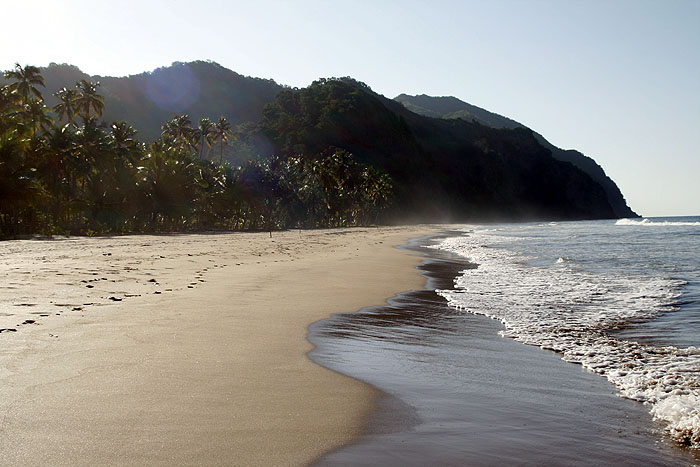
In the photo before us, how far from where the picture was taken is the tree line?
112 feet

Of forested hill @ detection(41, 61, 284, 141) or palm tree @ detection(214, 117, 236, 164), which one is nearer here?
palm tree @ detection(214, 117, 236, 164)

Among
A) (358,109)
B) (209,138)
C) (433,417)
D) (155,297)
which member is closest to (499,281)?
(155,297)

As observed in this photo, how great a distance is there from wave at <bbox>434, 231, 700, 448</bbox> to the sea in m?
0.02

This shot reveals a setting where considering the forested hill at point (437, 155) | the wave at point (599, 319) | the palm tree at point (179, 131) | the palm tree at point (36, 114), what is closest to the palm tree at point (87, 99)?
the palm tree at point (36, 114)

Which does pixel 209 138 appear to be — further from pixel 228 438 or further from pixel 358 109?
pixel 228 438

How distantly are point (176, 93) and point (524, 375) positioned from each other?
177090 mm

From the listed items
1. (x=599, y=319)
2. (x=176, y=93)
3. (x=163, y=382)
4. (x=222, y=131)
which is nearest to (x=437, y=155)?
(x=176, y=93)

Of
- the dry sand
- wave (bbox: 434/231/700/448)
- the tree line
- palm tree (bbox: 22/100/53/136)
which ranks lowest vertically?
wave (bbox: 434/231/700/448)

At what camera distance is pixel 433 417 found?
12.5 feet

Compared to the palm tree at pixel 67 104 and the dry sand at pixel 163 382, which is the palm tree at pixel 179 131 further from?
the dry sand at pixel 163 382

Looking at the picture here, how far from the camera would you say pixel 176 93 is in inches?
6634

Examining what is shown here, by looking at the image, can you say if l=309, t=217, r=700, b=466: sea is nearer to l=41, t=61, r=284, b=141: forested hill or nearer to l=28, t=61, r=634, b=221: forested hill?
l=28, t=61, r=634, b=221: forested hill

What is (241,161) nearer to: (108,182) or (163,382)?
(108,182)

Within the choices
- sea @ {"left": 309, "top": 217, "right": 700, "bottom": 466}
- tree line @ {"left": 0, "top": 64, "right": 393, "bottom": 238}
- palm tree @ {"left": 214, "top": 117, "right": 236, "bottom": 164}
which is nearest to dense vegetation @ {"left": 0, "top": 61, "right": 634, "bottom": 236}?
tree line @ {"left": 0, "top": 64, "right": 393, "bottom": 238}
